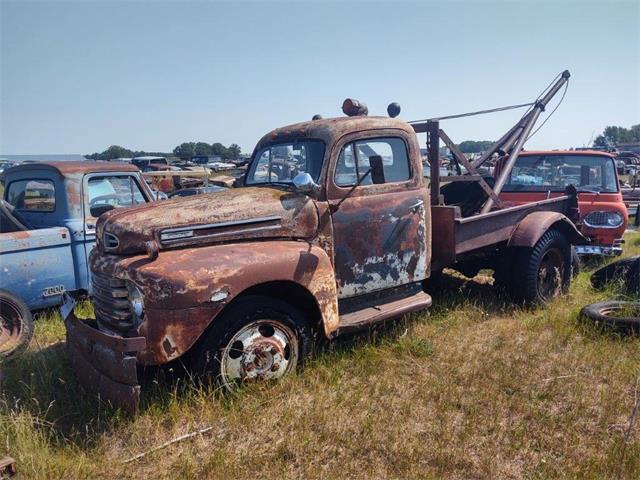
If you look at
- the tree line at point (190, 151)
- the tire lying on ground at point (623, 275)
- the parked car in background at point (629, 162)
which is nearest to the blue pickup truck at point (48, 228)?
the tire lying on ground at point (623, 275)

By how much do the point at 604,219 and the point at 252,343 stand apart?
6204mm

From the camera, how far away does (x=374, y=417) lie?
3.47 m

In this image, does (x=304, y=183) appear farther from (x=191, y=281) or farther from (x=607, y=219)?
(x=607, y=219)

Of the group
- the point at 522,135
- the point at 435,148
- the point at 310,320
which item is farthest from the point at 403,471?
the point at 522,135

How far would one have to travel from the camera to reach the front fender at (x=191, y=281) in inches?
128

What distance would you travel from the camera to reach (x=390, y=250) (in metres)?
4.52

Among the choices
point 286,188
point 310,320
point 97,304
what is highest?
point 286,188

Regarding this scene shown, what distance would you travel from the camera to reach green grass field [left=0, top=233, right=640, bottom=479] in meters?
2.99

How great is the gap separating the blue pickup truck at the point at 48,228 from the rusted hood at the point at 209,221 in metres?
1.56

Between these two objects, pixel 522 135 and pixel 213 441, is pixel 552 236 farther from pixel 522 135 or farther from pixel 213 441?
pixel 213 441

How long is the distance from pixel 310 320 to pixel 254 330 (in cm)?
58

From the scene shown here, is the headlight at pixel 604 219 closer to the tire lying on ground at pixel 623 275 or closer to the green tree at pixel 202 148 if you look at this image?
the tire lying on ground at pixel 623 275

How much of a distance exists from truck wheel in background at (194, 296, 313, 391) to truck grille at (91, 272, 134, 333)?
1.80ft

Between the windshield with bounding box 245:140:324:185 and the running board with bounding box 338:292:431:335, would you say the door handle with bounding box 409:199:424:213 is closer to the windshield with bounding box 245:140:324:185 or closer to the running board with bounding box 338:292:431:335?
the running board with bounding box 338:292:431:335
